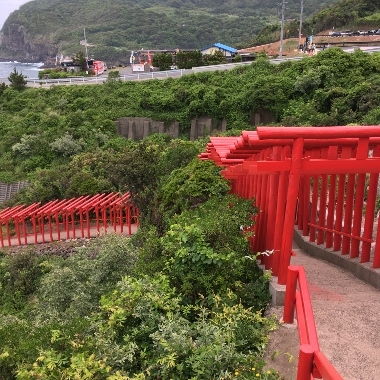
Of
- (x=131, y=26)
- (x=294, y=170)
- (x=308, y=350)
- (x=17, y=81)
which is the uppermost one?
(x=131, y=26)

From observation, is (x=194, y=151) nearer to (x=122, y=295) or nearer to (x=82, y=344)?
(x=122, y=295)

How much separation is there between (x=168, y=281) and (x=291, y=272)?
5.24ft

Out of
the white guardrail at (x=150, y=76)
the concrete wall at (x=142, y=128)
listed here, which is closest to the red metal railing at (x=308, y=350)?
the concrete wall at (x=142, y=128)

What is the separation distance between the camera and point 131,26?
112938 millimetres

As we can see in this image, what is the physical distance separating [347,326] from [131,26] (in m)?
119

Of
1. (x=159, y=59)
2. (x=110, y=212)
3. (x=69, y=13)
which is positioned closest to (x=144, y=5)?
(x=69, y=13)

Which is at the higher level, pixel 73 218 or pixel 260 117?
pixel 260 117

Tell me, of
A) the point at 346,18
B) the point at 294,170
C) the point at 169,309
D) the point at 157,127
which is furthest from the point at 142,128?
the point at 346,18

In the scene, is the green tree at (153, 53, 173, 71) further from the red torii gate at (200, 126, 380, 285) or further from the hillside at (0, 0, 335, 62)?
the hillside at (0, 0, 335, 62)

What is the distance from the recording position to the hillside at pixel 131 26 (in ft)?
333

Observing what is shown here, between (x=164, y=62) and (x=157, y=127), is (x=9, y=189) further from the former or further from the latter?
(x=164, y=62)

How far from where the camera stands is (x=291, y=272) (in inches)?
167

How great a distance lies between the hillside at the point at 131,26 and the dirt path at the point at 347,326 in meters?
79.7

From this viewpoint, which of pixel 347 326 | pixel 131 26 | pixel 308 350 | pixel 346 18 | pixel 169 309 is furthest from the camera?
pixel 131 26
